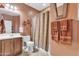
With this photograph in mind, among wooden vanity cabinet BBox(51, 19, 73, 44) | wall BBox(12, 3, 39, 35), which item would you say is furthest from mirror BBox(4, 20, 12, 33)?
wooden vanity cabinet BBox(51, 19, 73, 44)

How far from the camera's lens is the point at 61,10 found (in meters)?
1.41

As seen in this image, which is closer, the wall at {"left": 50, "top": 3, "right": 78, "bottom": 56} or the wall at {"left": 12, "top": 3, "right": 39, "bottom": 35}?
the wall at {"left": 50, "top": 3, "right": 78, "bottom": 56}

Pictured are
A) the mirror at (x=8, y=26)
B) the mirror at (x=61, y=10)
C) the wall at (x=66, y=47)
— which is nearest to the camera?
the wall at (x=66, y=47)

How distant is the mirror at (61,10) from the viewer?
1.32 metres

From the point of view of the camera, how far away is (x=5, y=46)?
1.79 metres

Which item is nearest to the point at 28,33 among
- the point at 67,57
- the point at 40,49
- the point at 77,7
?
the point at 40,49

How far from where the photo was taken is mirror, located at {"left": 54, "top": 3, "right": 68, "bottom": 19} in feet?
4.34

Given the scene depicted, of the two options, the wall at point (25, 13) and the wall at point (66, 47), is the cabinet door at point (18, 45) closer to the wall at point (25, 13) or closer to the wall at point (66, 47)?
the wall at point (25, 13)

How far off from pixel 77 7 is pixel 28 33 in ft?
2.10

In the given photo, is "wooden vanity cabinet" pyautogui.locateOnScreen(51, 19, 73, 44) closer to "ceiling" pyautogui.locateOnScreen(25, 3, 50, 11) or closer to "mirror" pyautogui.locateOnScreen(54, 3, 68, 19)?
"mirror" pyautogui.locateOnScreen(54, 3, 68, 19)

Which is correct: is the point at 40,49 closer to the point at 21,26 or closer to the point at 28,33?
the point at 28,33

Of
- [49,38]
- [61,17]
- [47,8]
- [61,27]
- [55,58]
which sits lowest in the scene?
[55,58]

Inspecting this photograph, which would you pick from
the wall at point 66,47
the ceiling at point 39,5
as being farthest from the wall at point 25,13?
the wall at point 66,47

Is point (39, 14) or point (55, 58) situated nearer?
point (55, 58)
